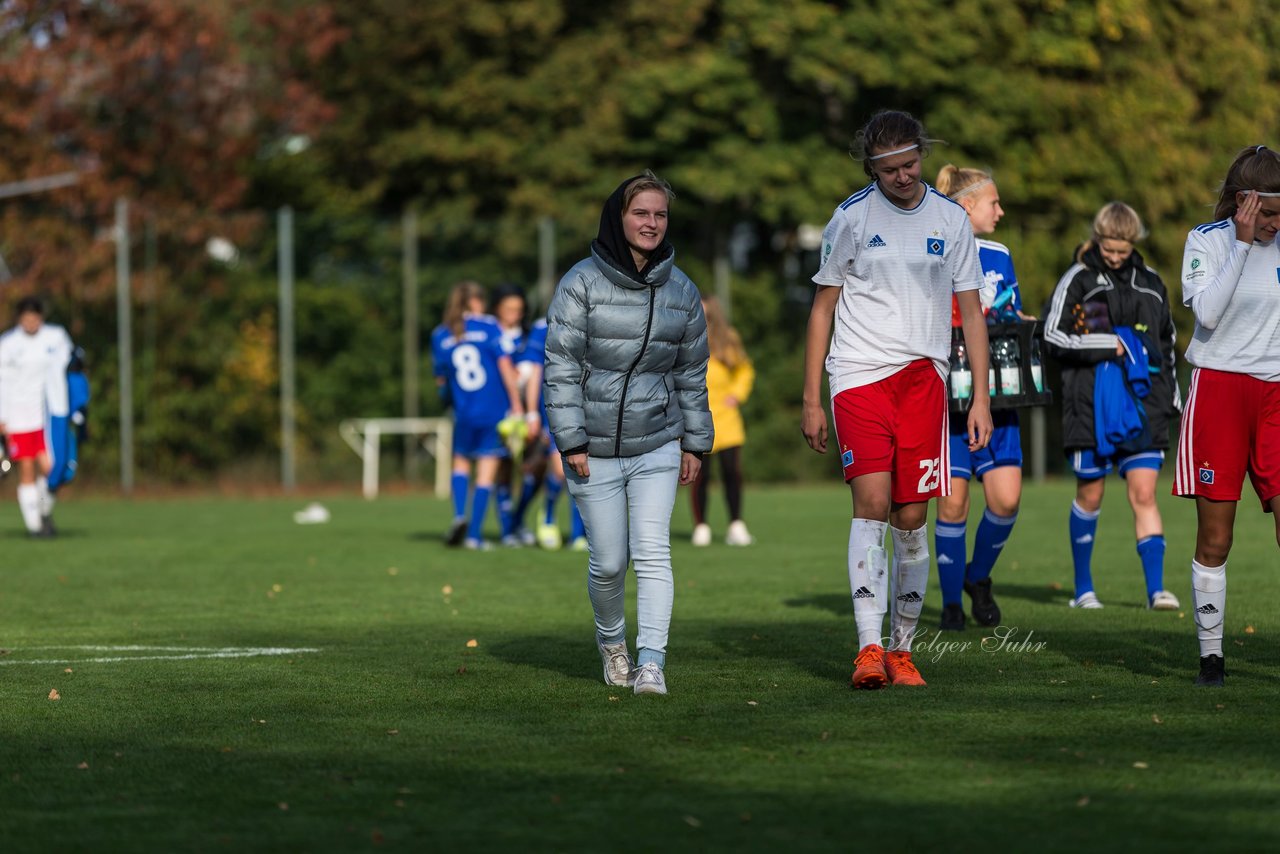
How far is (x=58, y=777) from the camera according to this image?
596 centimetres

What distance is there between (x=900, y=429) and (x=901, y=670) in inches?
36.3

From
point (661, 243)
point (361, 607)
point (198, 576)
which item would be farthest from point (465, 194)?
point (661, 243)

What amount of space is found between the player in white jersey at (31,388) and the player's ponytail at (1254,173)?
42.7 ft

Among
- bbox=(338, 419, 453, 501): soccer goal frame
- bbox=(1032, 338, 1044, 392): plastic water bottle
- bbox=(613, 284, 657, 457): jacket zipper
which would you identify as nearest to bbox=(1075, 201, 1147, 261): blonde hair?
bbox=(1032, 338, 1044, 392): plastic water bottle

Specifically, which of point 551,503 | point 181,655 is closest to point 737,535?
point 551,503

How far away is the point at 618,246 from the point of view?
7484 millimetres

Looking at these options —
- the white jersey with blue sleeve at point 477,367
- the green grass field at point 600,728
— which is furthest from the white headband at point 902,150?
the white jersey with blue sleeve at point 477,367

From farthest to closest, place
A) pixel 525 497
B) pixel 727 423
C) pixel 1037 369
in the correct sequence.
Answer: pixel 525 497 < pixel 727 423 < pixel 1037 369

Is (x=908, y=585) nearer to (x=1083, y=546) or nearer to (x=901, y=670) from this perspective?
(x=901, y=670)

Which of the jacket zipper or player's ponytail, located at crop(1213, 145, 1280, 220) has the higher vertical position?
player's ponytail, located at crop(1213, 145, 1280, 220)

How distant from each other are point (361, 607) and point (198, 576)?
2.89 metres

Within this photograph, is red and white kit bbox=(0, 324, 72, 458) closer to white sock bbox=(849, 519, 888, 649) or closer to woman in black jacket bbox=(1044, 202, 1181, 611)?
woman in black jacket bbox=(1044, 202, 1181, 611)

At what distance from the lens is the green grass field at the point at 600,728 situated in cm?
517

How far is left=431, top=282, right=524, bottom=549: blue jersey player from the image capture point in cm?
1627
